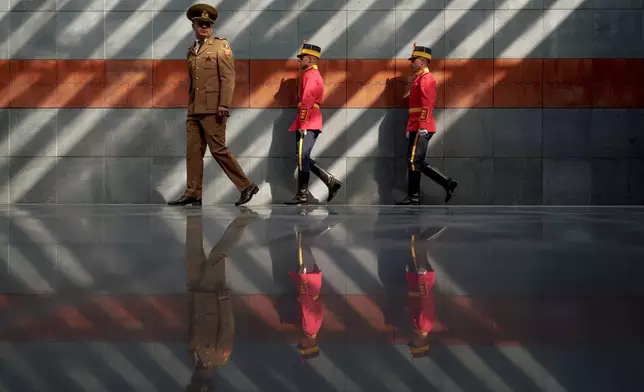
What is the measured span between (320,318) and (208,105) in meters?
8.08

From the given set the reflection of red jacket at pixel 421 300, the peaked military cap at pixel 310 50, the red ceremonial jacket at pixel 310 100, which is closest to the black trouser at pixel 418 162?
the red ceremonial jacket at pixel 310 100

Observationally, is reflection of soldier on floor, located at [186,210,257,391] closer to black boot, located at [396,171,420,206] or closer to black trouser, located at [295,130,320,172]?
black trouser, located at [295,130,320,172]

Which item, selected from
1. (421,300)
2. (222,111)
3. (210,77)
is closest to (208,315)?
(421,300)

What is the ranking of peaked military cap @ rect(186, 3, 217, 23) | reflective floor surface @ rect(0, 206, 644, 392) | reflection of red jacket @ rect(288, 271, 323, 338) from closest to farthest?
reflective floor surface @ rect(0, 206, 644, 392) → reflection of red jacket @ rect(288, 271, 323, 338) → peaked military cap @ rect(186, 3, 217, 23)

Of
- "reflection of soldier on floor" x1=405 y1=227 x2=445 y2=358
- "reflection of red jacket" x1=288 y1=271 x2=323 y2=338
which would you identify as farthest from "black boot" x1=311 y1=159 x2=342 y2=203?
"reflection of red jacket" x1=288 y1=271 x2=323 y2=338

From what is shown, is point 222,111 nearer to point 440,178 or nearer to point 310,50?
point 310,50

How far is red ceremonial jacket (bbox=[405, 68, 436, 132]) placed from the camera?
10570 millimetres

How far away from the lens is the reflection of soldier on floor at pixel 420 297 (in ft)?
4.99

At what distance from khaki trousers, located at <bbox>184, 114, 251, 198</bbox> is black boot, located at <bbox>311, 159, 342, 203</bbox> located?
4.65ft

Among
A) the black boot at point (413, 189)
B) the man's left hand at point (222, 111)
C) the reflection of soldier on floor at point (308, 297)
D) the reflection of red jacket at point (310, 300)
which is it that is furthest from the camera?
the black boot at point (413, 189)

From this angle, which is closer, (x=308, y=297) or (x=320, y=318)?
(x=320, y=318)

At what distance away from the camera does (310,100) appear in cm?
1057

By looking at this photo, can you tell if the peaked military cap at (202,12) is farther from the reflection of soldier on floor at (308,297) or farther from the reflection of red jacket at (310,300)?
the reflection of red jacket at (310,300)

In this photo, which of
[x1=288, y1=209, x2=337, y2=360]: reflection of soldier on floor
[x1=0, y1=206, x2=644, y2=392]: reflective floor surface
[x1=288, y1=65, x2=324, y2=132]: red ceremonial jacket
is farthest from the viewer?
[x1=288, y1=65, x2=324, y2=132]: red ceremonial jacket
